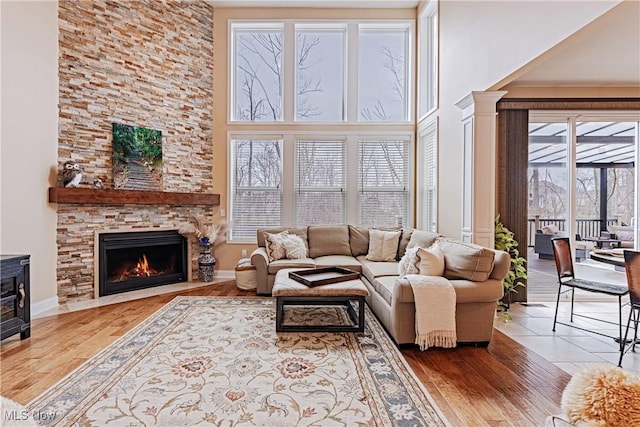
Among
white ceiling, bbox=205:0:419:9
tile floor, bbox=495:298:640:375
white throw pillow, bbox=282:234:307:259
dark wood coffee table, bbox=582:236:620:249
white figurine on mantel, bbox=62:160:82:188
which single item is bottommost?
tile floor, bbox=495:298:640:375

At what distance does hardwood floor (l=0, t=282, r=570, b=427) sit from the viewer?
2135 mm

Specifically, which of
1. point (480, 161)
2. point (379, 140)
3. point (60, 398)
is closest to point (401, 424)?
point (60, 398)

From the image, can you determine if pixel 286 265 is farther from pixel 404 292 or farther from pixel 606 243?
pixel 606 243

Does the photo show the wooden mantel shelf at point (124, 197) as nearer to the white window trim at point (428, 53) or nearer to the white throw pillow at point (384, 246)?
the white throw pillow at point (384, 246)

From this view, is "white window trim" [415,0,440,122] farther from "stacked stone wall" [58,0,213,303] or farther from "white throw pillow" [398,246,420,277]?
"stacked stone wall" [58,0,213,303]

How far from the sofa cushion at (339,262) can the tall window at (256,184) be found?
135 cm

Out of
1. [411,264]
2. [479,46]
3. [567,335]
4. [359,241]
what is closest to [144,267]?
[359,241]

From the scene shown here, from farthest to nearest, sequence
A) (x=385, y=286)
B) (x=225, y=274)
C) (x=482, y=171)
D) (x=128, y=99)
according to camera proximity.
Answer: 1. (x=225, y=274)
2. (x=128, y=99)
3. (x=482, y=171)
4. (x=385, y=286)

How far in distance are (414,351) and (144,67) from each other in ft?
17.1

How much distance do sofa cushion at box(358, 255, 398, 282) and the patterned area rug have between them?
0.78m

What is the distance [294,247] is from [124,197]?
2.42 metres

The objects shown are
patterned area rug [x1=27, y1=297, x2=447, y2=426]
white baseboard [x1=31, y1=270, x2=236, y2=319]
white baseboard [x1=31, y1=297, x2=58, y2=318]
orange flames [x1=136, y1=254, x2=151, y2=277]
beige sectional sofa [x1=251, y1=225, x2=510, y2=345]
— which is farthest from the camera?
orange flames [x1=136, y1=254, x2=151, y2=277]

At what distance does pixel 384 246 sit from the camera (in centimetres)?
499

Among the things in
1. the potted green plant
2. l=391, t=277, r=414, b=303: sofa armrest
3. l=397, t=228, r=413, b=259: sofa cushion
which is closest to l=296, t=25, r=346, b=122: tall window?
l=397, t=228, r=413, b=259: sofa cushion
